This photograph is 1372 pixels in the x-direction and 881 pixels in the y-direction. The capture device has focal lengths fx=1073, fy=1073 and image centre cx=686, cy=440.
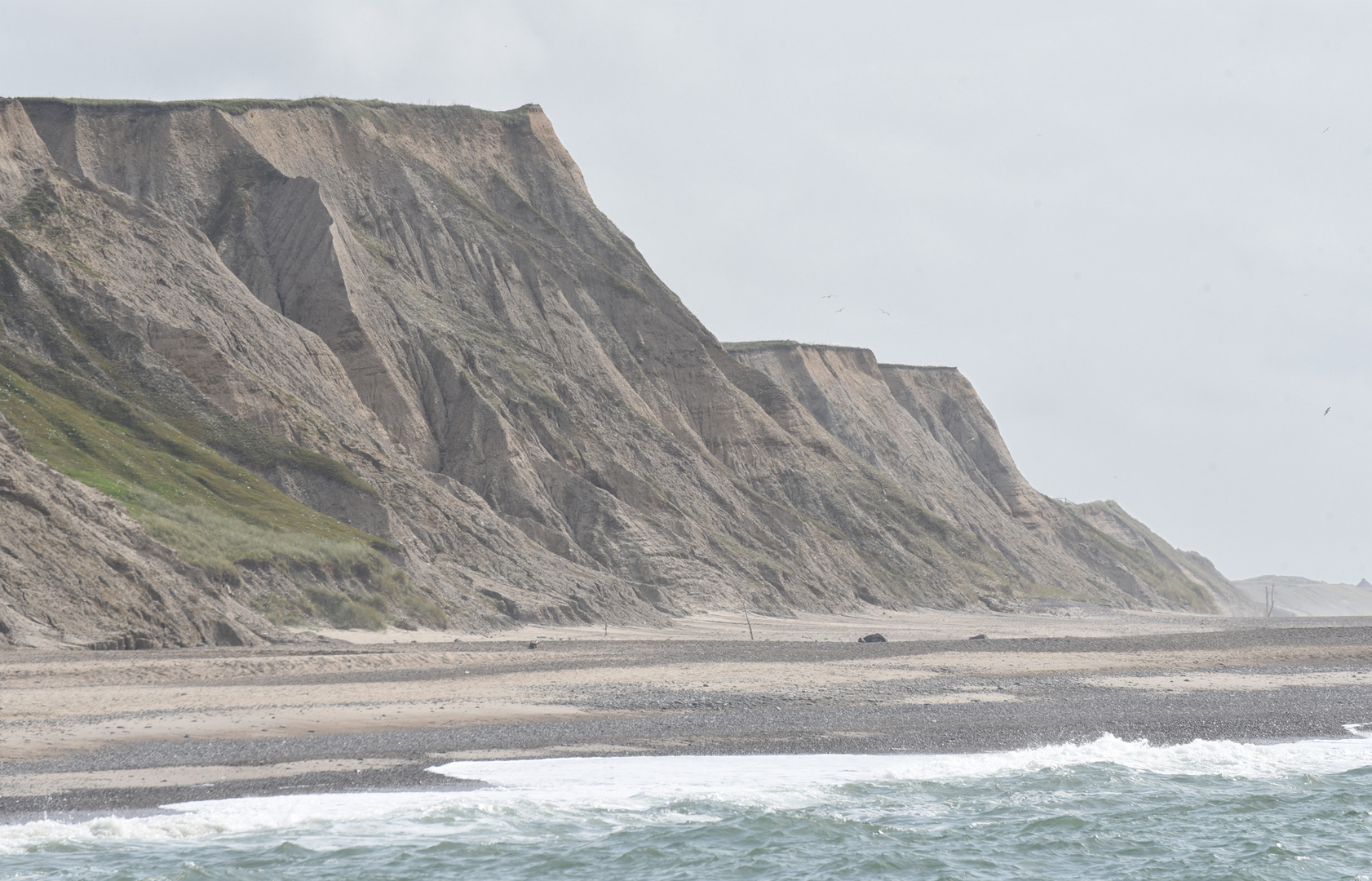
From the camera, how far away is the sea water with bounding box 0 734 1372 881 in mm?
11742

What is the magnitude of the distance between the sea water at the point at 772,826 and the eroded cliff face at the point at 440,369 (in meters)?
19.4

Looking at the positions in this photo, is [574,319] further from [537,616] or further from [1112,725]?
[1112,725]

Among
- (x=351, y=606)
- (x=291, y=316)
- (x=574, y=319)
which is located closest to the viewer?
(x=351, y=606)

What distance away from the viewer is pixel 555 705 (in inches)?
783

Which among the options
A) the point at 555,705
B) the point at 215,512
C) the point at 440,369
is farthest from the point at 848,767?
the point at 440,369

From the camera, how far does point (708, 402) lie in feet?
231

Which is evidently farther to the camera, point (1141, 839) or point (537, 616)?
point (537, 616)

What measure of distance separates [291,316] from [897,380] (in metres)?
70.2

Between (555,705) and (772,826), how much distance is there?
7468 millimetres

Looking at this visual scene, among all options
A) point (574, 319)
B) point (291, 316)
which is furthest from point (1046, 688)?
point (574, 319)

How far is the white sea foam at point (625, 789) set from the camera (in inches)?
484

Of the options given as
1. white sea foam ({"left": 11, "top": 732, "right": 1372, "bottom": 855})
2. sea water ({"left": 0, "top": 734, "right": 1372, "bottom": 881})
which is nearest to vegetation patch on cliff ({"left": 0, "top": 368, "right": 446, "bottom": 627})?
white sea foam ({"left": 11, "top": 732, "right": 1372, "bottom": 855})

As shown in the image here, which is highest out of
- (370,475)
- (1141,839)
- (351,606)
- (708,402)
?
(708,402)

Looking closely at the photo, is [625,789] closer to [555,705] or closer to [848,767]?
[848,767]
